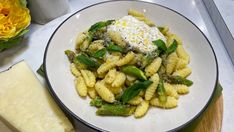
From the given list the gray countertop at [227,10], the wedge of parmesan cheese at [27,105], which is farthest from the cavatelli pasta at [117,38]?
the gray countertop at [227,10]

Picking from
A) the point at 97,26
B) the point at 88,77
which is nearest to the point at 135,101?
the point at 88,77

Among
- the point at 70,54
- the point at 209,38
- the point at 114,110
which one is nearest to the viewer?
the point at 114,110

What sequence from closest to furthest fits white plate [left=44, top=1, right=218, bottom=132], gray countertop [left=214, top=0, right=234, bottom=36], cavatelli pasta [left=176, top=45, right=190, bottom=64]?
white plate [left=44, top=1, right=218, bottom=132] < cavatelli pasta [left=176, top=45, right=190, bottom=64] < gray countertop [left=214, top=0, right=234, bottom=36]

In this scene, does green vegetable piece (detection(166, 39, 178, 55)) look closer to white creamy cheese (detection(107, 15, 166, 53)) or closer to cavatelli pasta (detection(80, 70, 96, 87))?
white creamy cheese (detection(107, 15, 166, 53))

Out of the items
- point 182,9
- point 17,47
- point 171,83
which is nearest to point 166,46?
point 171,83

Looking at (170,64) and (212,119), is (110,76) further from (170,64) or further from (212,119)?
(212,119)

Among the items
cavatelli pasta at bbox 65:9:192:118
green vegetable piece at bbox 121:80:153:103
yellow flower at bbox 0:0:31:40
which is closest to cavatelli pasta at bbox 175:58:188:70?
cavatelli pasta at bbox 65:9:192:118
